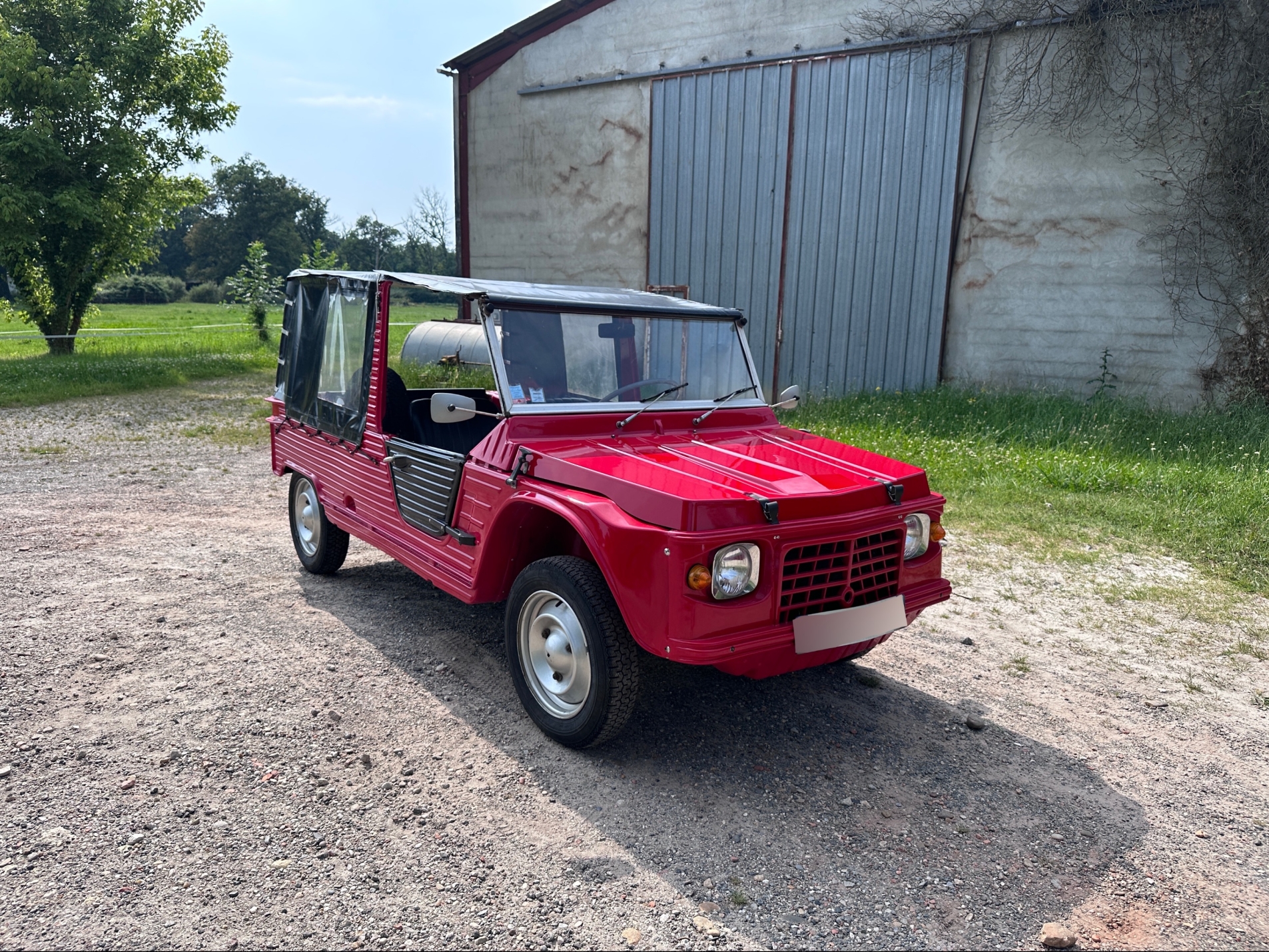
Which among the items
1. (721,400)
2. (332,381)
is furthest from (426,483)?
(721,400)

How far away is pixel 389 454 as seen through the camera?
4.76 m

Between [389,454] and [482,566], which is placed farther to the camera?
[389,454]

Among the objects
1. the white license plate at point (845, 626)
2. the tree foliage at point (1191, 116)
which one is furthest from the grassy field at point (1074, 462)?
the white license plate at point (845, 626)

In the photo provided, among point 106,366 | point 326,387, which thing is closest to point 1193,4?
point 326,387

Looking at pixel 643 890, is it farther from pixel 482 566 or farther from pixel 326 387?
pixel 326 387

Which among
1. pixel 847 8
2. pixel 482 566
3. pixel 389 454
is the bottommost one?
pixel 482 566

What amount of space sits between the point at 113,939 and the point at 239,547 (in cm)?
427

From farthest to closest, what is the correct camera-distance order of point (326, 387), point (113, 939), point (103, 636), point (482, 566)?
point (326, 387)
point (103, 636)
point (482, 566)
point (113, 939)

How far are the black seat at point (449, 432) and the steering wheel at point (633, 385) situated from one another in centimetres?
121

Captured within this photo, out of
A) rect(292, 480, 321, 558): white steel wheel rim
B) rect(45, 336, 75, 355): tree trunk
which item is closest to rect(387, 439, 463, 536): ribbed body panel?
rect(292, 480, 321, 558): white steel wheel rim

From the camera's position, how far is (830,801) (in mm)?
3328

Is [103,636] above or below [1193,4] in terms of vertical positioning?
below

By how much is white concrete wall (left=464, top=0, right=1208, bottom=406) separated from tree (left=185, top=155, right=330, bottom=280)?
50333 mm

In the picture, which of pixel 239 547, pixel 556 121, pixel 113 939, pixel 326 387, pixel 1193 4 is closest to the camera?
pixel 113 939
